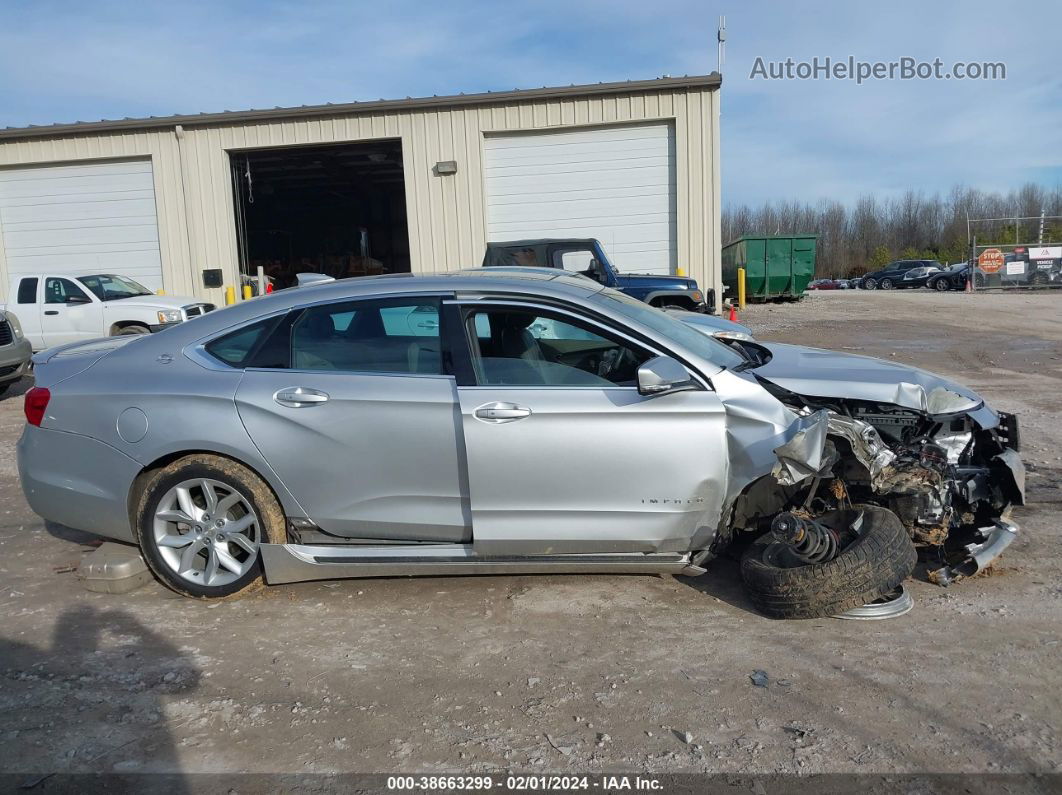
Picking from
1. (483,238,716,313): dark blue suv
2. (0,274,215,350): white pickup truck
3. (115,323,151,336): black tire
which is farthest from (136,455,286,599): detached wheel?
(115,323,151,336): black tire

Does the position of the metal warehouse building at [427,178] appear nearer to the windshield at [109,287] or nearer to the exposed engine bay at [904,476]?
the windshield at [109,287]

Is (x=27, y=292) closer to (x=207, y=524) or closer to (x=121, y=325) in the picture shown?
(x=121, y=325)

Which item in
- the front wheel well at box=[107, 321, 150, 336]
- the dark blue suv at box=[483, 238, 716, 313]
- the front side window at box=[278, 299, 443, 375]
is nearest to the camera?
the front side window at box=[278, 299, 443, 375]

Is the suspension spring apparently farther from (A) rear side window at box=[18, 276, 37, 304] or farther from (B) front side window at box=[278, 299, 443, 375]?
(A) rear side window at box=[18, 276, 37, 304]

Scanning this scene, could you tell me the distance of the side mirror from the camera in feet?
13.1

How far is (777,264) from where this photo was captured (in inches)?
1082

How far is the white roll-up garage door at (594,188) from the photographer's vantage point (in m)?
18.4

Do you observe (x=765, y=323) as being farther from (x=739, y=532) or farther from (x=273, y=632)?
(x=273, y=632)

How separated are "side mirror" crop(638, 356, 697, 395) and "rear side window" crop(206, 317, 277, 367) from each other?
6.43 ft

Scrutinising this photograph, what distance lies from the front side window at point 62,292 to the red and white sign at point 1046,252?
95.5 ft

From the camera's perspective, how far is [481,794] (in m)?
→ 2.84

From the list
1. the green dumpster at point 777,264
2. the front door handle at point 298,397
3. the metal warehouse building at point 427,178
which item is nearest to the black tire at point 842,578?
the front door handle at point 298,397

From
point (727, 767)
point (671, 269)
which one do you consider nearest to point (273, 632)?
point (727, 767)

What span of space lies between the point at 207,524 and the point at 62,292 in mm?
12077
